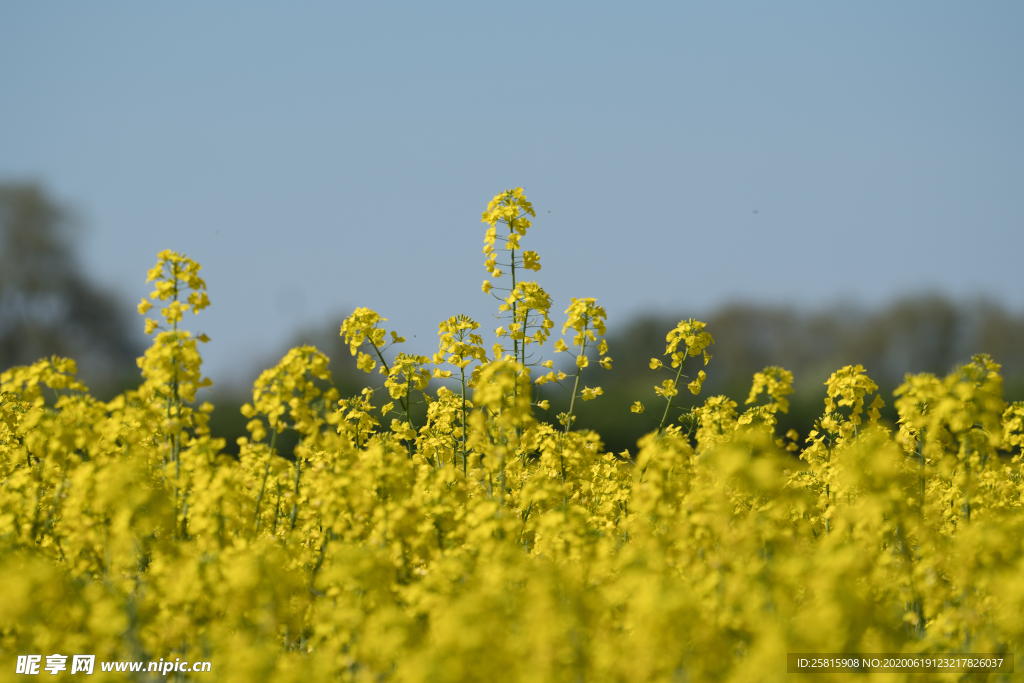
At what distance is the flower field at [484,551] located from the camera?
3195 mm

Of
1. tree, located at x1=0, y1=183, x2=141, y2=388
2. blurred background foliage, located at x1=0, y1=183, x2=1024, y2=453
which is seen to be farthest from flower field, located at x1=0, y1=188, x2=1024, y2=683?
tree, located at x1=0, y1=183, x2=141, y2=388

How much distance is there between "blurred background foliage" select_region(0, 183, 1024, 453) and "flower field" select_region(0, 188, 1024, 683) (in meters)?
0.81

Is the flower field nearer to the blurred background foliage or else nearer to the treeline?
the blurred background foliage

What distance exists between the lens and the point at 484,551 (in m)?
3.89

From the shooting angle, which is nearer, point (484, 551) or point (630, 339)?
point (484, 551)

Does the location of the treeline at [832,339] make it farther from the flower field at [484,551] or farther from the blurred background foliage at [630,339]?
the flower field at [484,551]

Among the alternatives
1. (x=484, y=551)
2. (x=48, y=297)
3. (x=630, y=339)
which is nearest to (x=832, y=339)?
(x=630, y=339)

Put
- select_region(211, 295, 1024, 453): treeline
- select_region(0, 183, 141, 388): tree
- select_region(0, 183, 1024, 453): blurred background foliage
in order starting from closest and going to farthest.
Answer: select_region(0, 183, 1024, 453): blurred background foliage
select_region(0, 183, 141, 388): tree
select_region(211, 295, 1024, 453): treeline

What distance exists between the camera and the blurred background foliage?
53.1ft

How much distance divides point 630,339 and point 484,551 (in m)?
43.4

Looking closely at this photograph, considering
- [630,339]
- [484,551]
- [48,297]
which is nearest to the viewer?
[484,551]

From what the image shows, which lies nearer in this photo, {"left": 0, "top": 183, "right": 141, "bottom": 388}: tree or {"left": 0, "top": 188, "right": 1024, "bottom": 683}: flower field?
{"left": 0, "top": 188, "right": 1024, "bottom": 683}: flower field

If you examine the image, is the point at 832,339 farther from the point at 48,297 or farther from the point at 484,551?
the point at 484,551

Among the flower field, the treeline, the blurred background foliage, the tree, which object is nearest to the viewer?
the flower field
